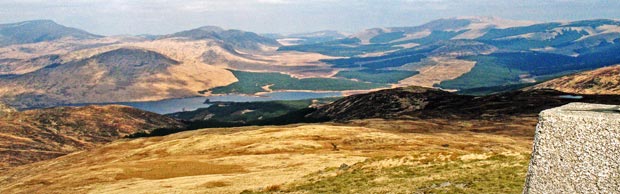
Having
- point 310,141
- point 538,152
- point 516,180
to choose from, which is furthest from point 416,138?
point 538,152

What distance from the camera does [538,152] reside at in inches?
1066

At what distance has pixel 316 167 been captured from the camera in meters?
88.1

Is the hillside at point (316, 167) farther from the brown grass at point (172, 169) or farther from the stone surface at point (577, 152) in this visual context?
the stone surface at point (577, 152)

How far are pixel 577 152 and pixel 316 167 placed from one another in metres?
64.5

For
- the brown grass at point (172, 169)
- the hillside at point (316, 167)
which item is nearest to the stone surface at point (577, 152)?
the hillside at point (316, 167)

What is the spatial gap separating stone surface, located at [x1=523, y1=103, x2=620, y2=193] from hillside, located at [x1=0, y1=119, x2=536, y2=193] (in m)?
19.0

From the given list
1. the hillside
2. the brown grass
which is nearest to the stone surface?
the hillside

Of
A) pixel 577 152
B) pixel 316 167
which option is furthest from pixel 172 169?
pixel 577 152

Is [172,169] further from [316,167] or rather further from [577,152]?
[577,152]

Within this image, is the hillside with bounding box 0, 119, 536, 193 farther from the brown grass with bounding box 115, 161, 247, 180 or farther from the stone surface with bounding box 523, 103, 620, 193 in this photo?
the stone surface with bounding box 523, 103, 620, 193

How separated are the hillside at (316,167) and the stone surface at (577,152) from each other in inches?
747

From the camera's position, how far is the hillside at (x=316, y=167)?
56188mm

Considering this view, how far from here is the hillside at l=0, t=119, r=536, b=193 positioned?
184 ft

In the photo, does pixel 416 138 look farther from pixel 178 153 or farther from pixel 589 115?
pixel 589 115
